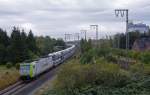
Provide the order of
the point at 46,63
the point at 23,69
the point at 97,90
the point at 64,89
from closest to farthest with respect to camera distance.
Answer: the point at 97,90 < the point at 64,89 < the point at 23,69 < the point at 46,63

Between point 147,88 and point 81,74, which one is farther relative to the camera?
point 81,74

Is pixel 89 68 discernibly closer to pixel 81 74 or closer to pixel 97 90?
pixel 81 74

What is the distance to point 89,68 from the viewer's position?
1711 inches

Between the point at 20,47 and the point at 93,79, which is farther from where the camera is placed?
the point at 20,47

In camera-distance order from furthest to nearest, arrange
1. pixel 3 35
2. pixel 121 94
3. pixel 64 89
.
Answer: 1. pixel 3 35
2. pixel 64 89
3. pixel 121 94

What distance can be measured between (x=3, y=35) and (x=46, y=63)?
3406 cm

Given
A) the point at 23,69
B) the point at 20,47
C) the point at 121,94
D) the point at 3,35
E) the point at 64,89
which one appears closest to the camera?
the point at 121,94

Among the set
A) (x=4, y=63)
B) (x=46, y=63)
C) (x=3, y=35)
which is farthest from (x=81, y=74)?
(x=3, y=35)

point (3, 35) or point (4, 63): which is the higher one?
point (3, 35)

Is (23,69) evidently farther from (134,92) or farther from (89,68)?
(134,92)

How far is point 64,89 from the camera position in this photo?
3938cm

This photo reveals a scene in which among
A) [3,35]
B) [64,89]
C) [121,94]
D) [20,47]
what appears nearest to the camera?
[121,94]

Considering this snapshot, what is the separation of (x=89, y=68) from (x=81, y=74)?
6.34 ft

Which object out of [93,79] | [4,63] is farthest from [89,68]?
[4,63]
